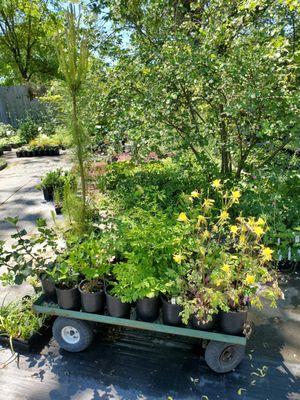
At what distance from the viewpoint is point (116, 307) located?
183 centimetres

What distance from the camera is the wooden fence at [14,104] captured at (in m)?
10.8

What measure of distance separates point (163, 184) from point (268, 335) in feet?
6.71

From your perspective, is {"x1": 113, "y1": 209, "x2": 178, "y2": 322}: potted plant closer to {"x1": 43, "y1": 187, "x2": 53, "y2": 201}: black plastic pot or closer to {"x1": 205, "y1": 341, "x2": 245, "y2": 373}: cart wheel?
{"x1": 205, "y1": 341, "x2": 245, "y2": 373}: cart wheel

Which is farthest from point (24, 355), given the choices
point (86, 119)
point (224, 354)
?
point (86, 119)

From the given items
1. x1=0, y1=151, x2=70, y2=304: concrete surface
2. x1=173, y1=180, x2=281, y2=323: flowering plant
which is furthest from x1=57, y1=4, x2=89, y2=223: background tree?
x1=173, y1=180, x2=281, y2=323: flowering plant

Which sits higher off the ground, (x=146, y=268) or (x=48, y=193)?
(x=146, y=268)

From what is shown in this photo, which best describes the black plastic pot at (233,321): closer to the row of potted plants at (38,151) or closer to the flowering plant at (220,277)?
the flowering plant at (220,277)

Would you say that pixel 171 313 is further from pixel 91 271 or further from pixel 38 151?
pixel 38 151

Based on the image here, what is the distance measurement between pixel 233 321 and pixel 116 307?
672 millimetres

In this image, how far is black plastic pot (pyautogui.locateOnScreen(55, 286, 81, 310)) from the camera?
189cm

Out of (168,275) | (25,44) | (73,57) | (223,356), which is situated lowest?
(223,356)

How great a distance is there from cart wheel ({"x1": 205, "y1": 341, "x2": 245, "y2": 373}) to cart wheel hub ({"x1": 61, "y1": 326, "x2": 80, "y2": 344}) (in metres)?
0.82

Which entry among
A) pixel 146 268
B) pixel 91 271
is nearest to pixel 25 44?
pixel 91 271

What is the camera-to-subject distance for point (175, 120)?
3359 millimetres
